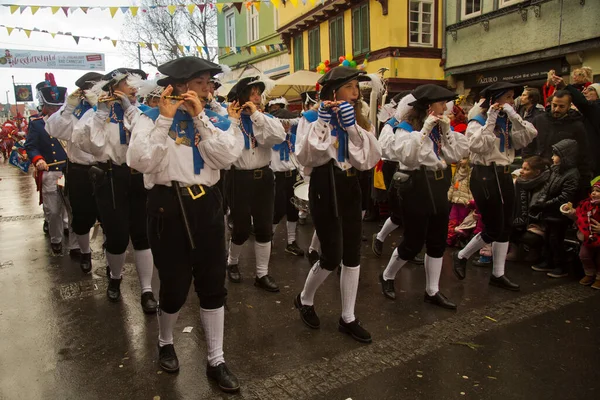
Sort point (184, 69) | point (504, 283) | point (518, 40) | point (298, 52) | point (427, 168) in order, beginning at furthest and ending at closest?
point (298, 52) < point (518, 40) < point (504, 283) < point (427, 168) < point (184, 69)

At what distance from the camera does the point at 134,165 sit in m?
3.05

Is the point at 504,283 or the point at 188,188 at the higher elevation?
the point at 188,188

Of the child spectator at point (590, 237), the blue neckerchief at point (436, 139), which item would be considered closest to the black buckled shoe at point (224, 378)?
the blue neckerchief at point (436, 139)

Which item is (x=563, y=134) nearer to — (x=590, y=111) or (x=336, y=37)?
(x=590, y=111)

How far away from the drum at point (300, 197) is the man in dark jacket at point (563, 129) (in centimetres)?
347

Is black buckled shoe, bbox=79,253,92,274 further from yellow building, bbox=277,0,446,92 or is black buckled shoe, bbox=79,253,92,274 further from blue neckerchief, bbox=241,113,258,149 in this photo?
yellow building, bbox=277,0,446,92

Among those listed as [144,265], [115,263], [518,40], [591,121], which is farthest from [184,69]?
[518,40]

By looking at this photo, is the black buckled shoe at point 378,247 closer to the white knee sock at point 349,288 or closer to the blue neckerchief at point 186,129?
the white knee sock at point 349,288

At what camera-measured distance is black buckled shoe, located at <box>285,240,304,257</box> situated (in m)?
6.84

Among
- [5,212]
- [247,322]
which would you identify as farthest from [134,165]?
[5,212]

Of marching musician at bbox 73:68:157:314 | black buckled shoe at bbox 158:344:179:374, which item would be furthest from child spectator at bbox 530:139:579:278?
marching musician at bbox 73:68:157:314

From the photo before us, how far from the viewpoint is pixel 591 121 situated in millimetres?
6445

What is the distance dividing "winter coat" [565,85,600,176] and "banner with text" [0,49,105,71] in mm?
36025

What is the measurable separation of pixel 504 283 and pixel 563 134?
253cm
